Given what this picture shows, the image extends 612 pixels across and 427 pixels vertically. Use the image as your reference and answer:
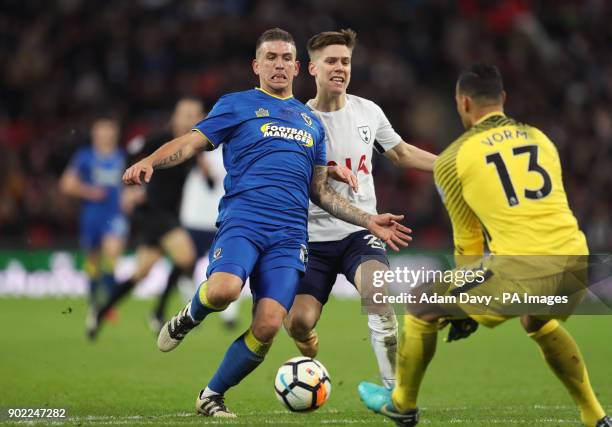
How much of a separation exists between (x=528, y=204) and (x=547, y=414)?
6.43 ft

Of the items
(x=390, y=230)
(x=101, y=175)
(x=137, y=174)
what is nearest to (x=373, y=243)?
(x=390, y=230)

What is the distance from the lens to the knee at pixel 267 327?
662cm

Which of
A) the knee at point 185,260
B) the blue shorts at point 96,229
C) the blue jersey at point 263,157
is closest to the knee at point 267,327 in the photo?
the blue jersey at point 263,157

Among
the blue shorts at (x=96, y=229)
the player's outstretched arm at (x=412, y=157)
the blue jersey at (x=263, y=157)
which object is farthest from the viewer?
the blue shorts at (x=96, y=229)

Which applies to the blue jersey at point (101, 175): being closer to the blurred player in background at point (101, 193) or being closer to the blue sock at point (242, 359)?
the blurred player in background at point (101, 193)

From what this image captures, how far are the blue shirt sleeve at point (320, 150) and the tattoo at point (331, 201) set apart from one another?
45 mm

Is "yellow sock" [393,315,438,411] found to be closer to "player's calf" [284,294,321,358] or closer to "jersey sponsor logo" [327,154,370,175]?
"player's calf" [284,294,321,358]

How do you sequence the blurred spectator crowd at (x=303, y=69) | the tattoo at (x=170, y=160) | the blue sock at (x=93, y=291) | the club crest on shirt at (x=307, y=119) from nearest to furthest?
1. the tattoo at (x=170, y=160)
2. the club crest on shirt at (x=307, y=119)
3. the blue sock at (x=93, y=291)
4. the blurred spectator crowd at (x=303, y=69)

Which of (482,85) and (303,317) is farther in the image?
(303,317)

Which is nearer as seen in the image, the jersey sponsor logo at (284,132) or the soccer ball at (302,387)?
the soccer ball at (302,387)

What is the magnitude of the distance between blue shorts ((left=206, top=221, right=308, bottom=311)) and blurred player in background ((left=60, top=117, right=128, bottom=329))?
26.1 ft

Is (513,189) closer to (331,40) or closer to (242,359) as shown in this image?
(242,359)

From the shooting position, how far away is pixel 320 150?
23.6 ft

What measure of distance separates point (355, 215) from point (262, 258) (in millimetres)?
654
